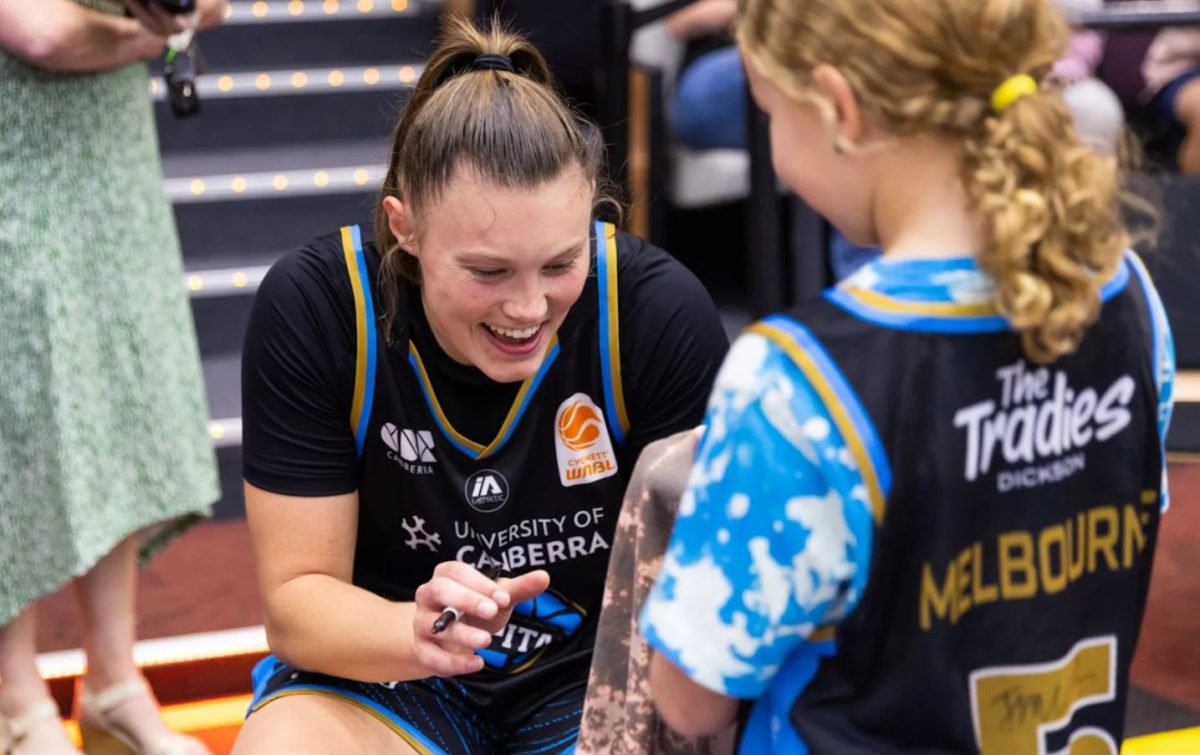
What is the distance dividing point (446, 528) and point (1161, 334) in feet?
Result: 2.49

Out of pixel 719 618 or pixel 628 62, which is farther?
pixel 628 62

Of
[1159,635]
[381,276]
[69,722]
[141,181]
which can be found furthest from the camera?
[1159,635]

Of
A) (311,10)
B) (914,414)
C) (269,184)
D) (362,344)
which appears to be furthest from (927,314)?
(311,10)

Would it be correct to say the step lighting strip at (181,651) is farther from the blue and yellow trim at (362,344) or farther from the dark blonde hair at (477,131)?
the dark blonde hair at (477,131)

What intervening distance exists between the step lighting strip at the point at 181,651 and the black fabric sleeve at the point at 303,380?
91 centimetres

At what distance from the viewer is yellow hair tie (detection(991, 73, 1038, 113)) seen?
3.36ft

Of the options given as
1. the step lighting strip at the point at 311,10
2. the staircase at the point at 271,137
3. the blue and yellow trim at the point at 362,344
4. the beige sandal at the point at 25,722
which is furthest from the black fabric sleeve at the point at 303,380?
the step lighting strip at the point at 311,10

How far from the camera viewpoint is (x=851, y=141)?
1.05 metres

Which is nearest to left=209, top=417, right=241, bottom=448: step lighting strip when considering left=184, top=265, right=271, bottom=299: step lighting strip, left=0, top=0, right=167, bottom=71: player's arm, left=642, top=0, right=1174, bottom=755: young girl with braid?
left=184, top=265, right=271, bottom=299: step lighting strip

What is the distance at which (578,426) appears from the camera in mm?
1634

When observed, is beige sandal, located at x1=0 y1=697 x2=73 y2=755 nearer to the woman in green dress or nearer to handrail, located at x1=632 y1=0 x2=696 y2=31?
the woman in green dress

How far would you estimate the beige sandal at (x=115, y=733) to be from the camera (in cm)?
226

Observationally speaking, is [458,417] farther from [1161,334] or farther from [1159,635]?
[1159,635]

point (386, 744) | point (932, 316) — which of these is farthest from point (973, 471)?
point (386, 744)
